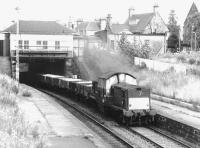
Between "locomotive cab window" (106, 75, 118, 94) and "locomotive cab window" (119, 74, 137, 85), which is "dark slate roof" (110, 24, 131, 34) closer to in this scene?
"locomotive cab window" (119, 74, 137, 85)

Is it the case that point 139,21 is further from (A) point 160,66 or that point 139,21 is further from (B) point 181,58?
(A) point 160,66

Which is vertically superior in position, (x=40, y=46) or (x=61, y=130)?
(x=40, y=46)

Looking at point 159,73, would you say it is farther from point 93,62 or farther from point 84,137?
point 84,137

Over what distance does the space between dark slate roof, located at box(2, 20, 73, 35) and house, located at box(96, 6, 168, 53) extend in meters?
6.73

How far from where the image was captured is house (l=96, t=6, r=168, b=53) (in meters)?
57.6

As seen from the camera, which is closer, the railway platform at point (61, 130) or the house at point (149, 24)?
the railway platform at point (61, 130)

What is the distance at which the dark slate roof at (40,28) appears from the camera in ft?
178

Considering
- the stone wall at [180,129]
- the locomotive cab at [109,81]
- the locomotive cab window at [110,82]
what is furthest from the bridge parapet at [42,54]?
the stone wall at [180,129]

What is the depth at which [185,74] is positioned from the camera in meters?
34.8

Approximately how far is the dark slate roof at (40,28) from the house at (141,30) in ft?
22.1

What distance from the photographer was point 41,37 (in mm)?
53875

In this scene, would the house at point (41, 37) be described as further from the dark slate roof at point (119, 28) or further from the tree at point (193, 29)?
the tree at point (193, 29)

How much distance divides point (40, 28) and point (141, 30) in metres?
25.9

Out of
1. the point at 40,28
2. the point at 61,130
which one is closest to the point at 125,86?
the point at 61,130
